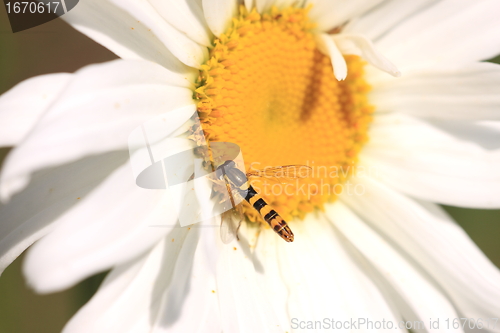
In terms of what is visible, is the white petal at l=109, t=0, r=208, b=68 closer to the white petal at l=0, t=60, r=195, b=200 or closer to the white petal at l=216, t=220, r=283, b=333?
the white petal at l=0, t=60, r=195, b=200

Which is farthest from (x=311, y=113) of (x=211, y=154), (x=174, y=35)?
(x=174, y=35)

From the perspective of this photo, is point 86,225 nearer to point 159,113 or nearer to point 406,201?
point 159,113

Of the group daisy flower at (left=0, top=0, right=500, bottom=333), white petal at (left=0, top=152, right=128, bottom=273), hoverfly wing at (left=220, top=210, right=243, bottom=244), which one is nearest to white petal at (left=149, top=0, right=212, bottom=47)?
daisy flower at (left=0, top=0, right=500, bottom=333)

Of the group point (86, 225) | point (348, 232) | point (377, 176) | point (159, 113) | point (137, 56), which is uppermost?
point (137, 56)

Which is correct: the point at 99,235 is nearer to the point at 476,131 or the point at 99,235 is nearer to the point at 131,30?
the point at 131,30

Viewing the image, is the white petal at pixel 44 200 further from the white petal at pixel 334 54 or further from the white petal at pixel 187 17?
the white petal at pixel 334 54

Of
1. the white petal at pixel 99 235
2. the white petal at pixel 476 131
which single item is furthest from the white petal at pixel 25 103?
the white petal at pixel 476 131

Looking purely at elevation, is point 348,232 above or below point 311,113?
below
